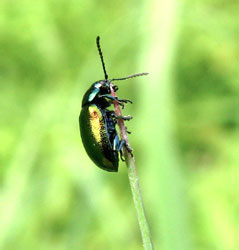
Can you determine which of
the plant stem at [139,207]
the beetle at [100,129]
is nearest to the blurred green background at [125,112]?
the beetle at [100,129]

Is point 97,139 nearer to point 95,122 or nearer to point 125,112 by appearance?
point 95,122

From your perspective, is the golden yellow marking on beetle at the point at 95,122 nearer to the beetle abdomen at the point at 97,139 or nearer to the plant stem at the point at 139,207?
the beetle abdomen at the point at 97,139

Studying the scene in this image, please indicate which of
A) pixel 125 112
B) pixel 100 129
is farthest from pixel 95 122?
pixel 125 112

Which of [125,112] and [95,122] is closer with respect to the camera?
[95,122]

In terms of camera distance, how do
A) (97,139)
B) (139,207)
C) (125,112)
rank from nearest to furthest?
(139,207) < (97,139) < (125,112)

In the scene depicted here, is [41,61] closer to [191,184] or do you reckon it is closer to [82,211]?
[191,184]

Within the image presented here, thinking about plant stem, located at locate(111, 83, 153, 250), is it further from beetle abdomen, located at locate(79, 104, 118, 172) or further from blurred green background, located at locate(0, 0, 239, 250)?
beetle abdomen, located at locate(79, 104, 118, 172)

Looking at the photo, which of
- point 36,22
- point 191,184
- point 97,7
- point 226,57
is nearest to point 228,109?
point 226,57
